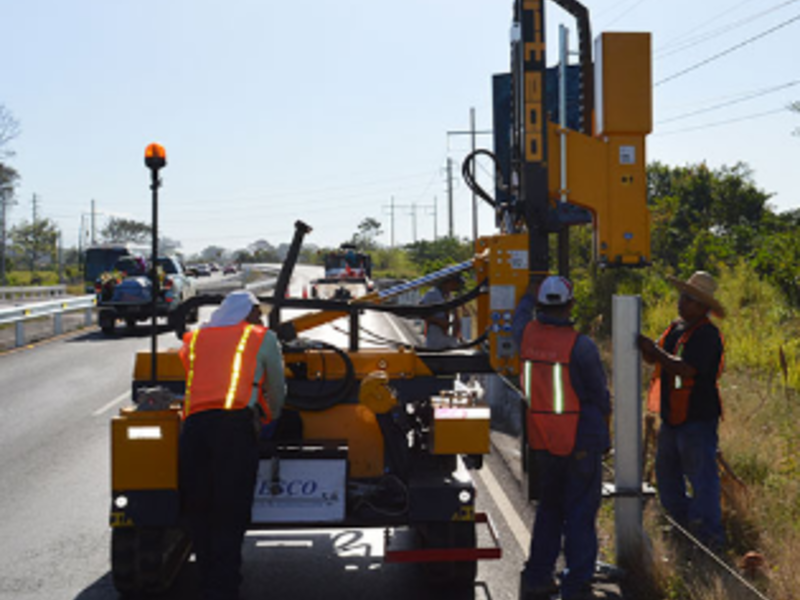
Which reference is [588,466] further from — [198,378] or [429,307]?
[198,378]

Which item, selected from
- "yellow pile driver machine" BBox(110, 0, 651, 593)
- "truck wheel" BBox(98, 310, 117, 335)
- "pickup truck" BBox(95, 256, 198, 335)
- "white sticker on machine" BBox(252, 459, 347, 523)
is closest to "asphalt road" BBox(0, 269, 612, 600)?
"yellow pile driver machine" BBox(110, 0, 651, 593)

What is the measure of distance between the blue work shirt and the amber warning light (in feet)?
9.09

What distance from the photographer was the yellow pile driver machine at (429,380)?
556cm

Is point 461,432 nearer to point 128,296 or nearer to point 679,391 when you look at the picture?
point 679,391

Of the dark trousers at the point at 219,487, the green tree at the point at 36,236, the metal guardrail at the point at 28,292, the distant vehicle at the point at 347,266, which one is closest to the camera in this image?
the dark trousers at the point at 219,487

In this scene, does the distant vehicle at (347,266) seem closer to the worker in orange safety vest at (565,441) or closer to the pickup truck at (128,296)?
the pickup truck at (128,296)

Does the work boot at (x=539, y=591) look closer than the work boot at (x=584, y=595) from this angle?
No

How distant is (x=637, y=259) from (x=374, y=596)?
110 inches

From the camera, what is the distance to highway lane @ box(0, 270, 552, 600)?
20.1 feet

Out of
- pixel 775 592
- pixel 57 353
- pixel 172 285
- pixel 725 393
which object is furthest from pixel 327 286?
pixel 775 592

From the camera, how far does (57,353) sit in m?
21.5

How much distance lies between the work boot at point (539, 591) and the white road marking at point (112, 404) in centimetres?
876

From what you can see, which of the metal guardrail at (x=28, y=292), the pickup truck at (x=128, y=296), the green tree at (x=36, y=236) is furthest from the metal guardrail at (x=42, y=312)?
the green tree at (x=36, y=236)

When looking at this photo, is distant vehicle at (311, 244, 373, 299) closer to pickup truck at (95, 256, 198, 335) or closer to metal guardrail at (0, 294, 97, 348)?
pickup truck at (95, 256, 198, 335)
